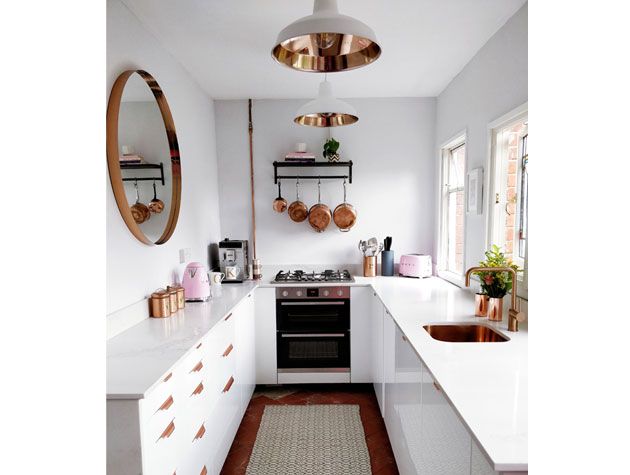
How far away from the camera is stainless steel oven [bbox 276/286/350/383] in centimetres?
305

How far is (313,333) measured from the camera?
3.05 meters

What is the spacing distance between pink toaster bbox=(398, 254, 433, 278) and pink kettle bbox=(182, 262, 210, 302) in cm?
175

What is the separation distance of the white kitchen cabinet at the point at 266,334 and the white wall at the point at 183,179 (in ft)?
1.89

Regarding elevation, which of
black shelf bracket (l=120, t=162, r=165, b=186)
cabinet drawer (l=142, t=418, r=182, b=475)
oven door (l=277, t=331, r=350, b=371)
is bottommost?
oven door (l=277, t=331, r=350, b=371)

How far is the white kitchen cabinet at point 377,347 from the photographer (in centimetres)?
258

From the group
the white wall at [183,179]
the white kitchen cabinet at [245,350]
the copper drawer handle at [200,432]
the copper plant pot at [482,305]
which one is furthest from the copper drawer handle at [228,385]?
the copper plant pot at [482,305]

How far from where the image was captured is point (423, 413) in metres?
1.46

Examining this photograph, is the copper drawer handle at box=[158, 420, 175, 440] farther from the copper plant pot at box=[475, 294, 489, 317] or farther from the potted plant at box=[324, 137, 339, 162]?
the potted plant at box=[324, 137, 339, 162]

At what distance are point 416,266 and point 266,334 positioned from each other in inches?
54.6

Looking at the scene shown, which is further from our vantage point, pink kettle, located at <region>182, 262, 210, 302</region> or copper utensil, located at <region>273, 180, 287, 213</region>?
copper utensil, located at <region>273, 180, 287, 213</region>

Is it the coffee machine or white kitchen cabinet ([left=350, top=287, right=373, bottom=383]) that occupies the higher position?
the coffee machine

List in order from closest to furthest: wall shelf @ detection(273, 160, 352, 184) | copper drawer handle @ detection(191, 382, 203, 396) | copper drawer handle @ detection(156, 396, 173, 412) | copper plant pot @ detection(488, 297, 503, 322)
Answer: copper drawer handle @ detection(156, 396, 173, 412), copper drawer handle @ detection(191, 382, 203, 396), copper plant pot @ detection(488, 297, 503, 322), wall shelf @ detection(273, 160, 352, 184)

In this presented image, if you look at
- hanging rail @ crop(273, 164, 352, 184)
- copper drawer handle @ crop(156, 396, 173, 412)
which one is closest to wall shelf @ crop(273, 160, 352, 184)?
hanging rail @ crop(273, 164, 352, 184)
